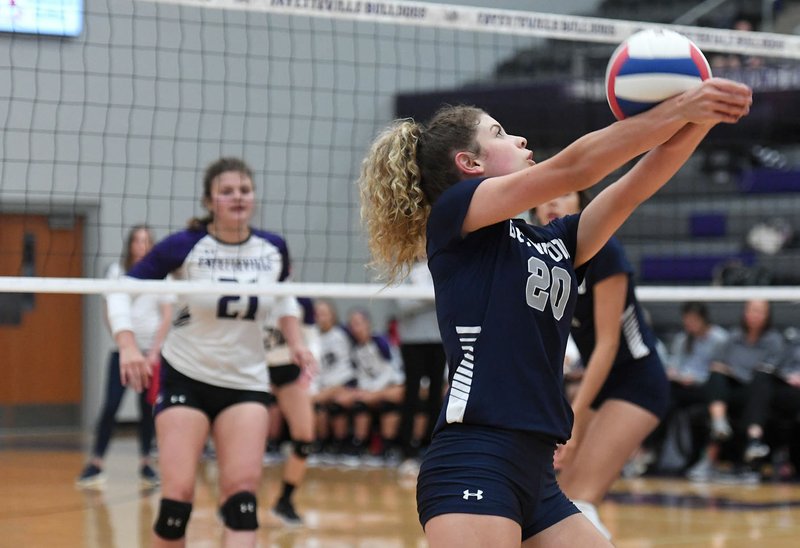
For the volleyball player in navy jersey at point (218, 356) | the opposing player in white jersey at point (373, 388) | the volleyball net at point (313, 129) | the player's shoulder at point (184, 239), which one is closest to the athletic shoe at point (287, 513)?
the volleyball player in navy jersey at point (218, 356)

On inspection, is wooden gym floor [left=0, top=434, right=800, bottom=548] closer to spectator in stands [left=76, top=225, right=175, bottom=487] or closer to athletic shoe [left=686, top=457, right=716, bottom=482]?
spectator in stands [left=76, top=225, right=175, bottom=487]

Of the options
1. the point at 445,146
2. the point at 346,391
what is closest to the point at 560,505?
the point at 445,146

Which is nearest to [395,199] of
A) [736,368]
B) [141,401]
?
[141,401]

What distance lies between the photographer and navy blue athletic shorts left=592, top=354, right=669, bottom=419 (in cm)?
469

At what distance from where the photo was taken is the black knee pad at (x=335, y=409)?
1072 centimetres

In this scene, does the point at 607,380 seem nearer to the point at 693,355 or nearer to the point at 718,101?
the point at 718,101

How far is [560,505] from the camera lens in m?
2.84

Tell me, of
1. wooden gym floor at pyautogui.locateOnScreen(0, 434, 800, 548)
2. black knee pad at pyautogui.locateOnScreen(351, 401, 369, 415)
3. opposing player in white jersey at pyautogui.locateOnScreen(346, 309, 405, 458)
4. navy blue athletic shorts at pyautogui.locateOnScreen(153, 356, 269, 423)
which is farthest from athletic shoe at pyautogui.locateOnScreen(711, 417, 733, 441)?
navy blue athletic shorts at pyautogui.locateOnScreen(153, 356, 269, 423)

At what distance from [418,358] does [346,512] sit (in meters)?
2.04

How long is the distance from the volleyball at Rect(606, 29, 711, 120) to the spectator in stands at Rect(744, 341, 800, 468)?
660cm

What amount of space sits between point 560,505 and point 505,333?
424 millimetres

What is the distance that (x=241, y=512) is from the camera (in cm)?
446

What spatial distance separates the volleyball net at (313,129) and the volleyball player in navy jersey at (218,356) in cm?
481

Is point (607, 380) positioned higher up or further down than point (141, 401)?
higher up
